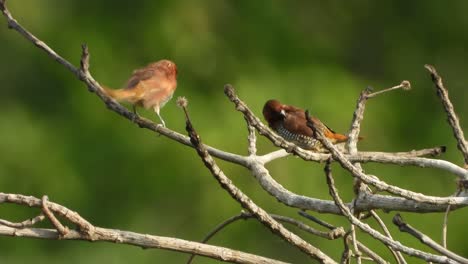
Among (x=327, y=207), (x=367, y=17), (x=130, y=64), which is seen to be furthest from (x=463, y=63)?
(x=327, y=207)

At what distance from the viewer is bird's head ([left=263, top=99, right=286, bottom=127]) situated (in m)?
3.86

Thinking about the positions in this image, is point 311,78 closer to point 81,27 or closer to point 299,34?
point 299,34

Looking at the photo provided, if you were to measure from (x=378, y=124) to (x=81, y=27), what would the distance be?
69.5 inches

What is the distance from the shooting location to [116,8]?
657cm

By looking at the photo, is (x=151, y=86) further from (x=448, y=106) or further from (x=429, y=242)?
(x=429, y=242)

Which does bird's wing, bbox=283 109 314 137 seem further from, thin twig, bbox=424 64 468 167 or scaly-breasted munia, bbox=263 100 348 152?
thin twig, bbox=424 64 468 167

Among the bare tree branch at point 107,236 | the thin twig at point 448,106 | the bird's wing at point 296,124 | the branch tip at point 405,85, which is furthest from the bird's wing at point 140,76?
the thin twig at point 448,106

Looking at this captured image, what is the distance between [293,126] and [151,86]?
74 centimetres

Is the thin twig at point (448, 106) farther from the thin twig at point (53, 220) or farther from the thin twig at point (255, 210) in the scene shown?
the thin twig at point (53, 220)

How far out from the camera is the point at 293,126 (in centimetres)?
378

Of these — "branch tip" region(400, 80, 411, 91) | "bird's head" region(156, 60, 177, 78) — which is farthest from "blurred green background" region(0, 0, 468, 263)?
"branch tip" region(400, 80, 411, 91)

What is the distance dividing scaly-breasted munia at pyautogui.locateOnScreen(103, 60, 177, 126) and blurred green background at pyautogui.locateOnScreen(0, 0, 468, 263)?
1806 mm

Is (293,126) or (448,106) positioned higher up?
(293,126)

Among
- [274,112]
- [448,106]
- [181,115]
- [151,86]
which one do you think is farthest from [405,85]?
[181,115]
